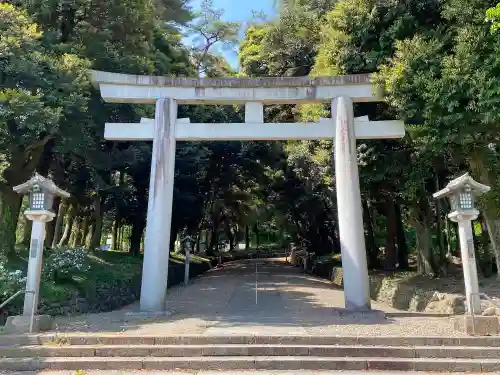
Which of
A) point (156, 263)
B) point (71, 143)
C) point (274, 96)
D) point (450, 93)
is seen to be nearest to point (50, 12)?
point (71, 143)

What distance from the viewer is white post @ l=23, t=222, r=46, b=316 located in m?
7.66

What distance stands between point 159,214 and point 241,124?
2.82m

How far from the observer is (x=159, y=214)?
9.85m

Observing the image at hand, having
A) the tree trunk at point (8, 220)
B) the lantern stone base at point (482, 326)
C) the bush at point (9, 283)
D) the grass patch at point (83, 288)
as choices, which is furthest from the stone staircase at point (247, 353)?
the tree trunk at point (8, 220)

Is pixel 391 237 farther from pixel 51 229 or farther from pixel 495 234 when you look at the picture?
pixel 51 229

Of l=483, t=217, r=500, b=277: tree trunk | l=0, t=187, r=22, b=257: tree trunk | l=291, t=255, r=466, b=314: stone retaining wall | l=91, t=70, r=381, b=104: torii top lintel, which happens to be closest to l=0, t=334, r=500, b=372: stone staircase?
l=291, t=255, r=466, b=314: stone retaining wall

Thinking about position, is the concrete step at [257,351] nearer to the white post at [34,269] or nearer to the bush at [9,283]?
the white post at [34,269]

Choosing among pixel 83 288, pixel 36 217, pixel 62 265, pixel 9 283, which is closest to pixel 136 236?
pixel 83 288

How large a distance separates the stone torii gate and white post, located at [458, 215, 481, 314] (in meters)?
2.34

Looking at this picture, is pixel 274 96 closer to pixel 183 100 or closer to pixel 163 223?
pixel 183 100

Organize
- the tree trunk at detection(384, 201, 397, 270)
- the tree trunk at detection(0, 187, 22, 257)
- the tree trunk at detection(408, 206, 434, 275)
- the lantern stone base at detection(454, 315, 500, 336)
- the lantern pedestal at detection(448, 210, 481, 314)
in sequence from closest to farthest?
the lantern stone base at detection(454, 315, 500, 336) → the lantern pedestal at detection(448, 210, 481, 314) → the tree trunk at detection(0, 187, 22, 257) → the tree trunk at detection(408, 206, 434, 275) → the tree trunk at detection(384, 201, 397, 270)

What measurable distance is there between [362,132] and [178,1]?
638 inches

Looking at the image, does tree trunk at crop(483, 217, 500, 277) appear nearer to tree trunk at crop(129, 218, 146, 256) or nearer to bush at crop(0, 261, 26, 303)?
bush at crop(0, 261, 26, 303)

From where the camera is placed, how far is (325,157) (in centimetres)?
1488
